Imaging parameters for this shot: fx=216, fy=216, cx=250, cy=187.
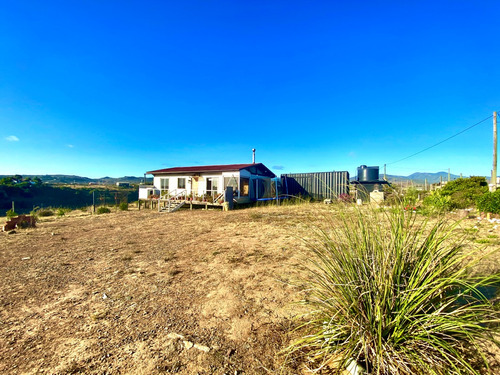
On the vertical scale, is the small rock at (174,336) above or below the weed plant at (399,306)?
below

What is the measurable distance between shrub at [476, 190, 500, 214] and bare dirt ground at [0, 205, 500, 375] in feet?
13.3

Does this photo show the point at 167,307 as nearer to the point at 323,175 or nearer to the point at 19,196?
the point at 323,175

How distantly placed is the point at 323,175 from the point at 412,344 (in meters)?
18.7

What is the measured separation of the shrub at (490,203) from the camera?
831cm

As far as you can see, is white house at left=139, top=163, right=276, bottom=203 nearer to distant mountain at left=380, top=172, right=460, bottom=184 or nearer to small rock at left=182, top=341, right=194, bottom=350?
distant mountain at left=380, top=172, right=460, bottom=184

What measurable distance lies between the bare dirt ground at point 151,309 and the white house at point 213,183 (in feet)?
38.8

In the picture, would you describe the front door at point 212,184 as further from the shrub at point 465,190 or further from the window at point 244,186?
the shrub at point 465,190

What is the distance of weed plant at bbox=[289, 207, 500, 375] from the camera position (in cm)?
154

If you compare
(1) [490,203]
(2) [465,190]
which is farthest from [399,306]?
(2) [465,190]

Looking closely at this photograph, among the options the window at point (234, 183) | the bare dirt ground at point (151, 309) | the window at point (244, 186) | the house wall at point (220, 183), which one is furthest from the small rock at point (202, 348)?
the window at point (244, 186)

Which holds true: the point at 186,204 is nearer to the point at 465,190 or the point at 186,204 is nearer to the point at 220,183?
the point at 220,183

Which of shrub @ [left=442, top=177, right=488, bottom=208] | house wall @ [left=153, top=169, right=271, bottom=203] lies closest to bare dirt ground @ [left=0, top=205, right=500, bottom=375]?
shrub @ [left=442, top=177, right=488, bottom=208]

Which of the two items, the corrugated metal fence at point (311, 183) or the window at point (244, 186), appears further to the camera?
the corrugated metal fence at point (311, 183)

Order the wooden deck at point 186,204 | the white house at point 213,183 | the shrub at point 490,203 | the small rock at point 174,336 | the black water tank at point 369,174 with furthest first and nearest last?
the black water tank at point 369,174 < the white house at point 213,183 < the wooden deck at point 186,204 < the shrub at point 490,203 < the small rock at point 174,336
